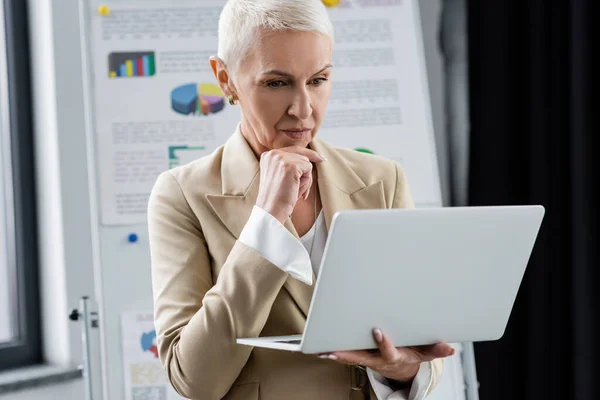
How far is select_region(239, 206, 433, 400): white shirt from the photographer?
1080 millimetres

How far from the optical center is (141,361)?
2.02m

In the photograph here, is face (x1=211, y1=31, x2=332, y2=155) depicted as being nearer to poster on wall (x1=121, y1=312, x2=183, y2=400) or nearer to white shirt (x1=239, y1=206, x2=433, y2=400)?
white shirt (x1=239, y1=206, x2=433, y2=400)

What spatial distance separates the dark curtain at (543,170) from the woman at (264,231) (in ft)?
4.53

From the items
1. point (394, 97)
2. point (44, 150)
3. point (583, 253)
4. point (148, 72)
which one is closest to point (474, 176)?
point (583, 253)

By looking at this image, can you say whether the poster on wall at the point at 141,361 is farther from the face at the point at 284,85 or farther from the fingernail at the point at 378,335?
the fingernail at the point at 378,335

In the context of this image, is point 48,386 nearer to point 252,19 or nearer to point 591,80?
point 252,19

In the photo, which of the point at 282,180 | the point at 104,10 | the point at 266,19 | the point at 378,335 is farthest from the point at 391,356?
the point at 104,10

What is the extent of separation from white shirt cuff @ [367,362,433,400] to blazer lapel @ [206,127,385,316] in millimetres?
146

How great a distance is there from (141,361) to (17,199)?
0.90 meters

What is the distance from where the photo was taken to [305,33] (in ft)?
3.71

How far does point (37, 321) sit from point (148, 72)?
3.36 feet

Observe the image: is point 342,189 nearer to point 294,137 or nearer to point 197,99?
point 294,137

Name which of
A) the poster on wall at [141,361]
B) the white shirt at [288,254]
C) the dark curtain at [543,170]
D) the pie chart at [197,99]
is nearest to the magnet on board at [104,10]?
the pie chart at [197,99]

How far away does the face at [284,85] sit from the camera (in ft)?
3.73
